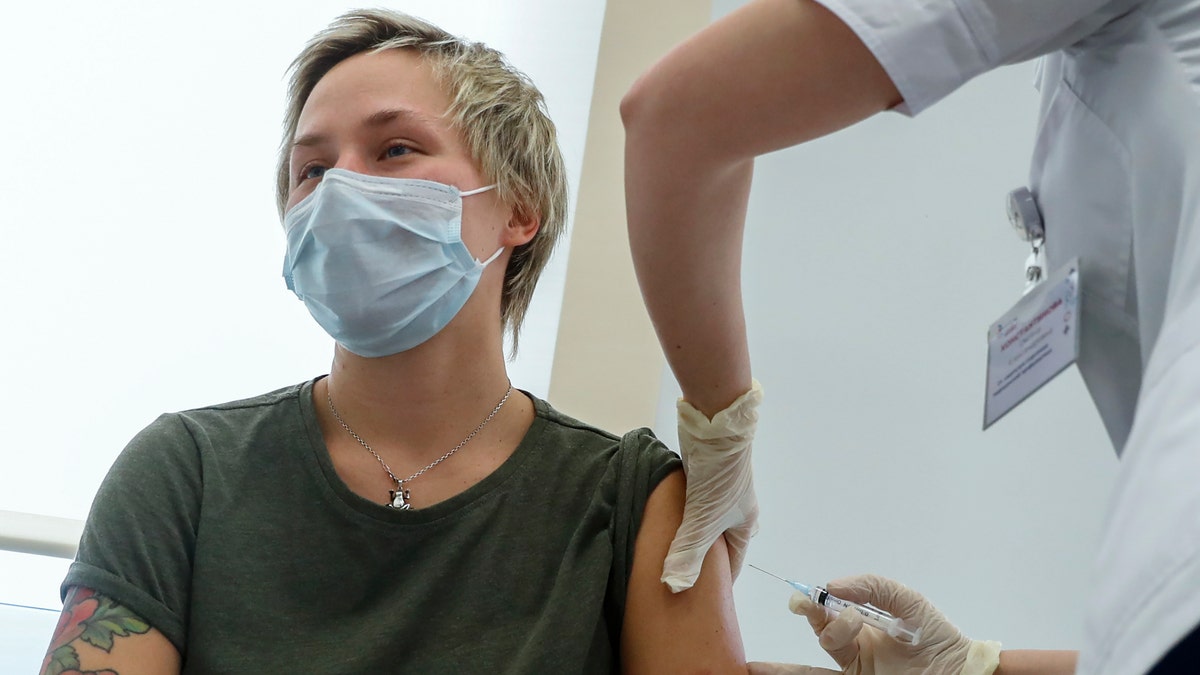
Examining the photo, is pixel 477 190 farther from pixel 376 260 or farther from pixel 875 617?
pixel 875 617

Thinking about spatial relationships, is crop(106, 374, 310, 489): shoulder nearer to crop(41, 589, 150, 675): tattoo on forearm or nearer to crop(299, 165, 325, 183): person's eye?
crop(41, 589, 150, 675): tattoo on forearm

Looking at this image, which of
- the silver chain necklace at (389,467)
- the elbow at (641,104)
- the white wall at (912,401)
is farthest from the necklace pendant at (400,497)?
the white wall at (912,401)

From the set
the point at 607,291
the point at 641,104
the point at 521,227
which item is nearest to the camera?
the point at 641,104

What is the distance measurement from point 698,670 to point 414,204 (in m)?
0.70

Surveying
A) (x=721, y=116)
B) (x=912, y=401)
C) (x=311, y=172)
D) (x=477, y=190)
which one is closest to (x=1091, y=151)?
(x=721, y=116)

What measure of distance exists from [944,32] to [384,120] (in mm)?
917

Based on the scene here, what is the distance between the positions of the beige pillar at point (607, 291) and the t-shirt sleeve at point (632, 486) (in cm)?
79

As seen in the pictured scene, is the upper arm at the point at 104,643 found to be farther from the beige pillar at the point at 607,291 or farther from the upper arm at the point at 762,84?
the beige pillar at the point at 607,291

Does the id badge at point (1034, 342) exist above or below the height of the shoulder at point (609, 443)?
above

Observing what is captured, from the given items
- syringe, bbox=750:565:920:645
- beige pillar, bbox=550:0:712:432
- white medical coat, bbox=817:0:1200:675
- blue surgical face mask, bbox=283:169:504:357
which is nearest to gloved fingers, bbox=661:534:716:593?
syringe, bbox=750:565:920:645

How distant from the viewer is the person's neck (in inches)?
57.1

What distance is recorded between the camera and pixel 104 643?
3.85ft

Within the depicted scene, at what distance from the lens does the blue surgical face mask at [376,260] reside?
54.9 inches

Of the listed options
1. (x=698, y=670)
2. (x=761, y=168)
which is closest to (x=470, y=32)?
(x=761, y=168)
